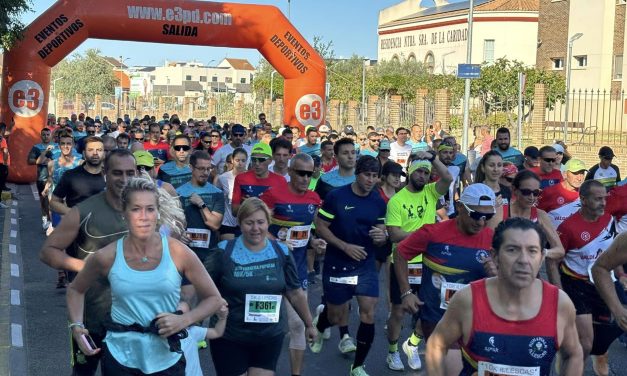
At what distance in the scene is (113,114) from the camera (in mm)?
69688

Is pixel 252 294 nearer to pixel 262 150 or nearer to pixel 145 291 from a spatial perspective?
pixel 145 291

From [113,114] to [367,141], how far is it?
2109 inches

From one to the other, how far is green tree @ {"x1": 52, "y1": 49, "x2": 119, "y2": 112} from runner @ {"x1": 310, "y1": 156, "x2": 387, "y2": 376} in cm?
9578

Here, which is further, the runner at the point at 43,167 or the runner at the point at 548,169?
the runner at the point at 43,167

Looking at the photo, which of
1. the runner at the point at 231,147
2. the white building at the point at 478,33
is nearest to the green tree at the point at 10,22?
the runner at the point at 231,147

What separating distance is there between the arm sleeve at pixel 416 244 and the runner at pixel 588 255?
52.7 inches

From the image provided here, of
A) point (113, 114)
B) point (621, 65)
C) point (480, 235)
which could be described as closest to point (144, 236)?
point (480, 235)

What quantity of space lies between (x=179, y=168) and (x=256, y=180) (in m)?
1.59

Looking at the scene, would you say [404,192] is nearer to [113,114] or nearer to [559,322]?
[559,322]

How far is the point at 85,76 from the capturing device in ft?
335

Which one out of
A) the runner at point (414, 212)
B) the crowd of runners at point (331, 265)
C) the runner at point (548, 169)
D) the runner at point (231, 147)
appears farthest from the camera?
the runner at point (231, 147)

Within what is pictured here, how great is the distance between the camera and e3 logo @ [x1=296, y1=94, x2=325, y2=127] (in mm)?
24047

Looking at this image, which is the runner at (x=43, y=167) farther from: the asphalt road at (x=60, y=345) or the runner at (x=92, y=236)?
the runner at (x=92, y=236)

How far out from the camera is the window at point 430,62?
262ft
